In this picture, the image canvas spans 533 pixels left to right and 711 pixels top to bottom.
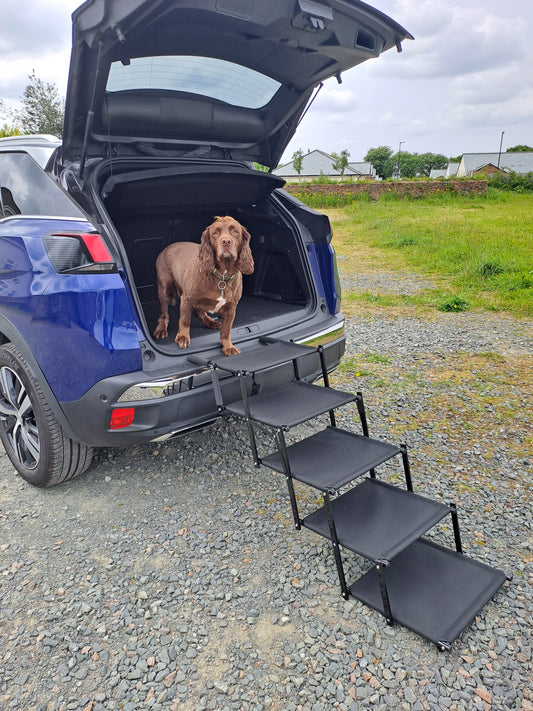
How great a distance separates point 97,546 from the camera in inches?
100

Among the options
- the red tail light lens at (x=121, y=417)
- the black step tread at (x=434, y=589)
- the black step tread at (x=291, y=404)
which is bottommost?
the black step tread at (x=434, y=589)

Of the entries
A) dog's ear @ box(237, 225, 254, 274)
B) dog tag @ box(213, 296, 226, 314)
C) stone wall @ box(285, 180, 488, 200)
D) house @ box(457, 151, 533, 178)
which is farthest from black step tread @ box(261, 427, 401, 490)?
house @ box(457, 151, 533, 178)

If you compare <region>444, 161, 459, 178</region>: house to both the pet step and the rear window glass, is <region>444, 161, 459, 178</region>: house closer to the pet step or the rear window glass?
the rear window glass

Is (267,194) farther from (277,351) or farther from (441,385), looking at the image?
(441,385)

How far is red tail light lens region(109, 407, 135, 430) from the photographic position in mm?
2420

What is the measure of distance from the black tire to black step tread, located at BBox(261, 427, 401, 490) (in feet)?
3.67

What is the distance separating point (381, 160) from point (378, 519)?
89.6m

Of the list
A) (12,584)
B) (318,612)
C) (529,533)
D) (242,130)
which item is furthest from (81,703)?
(242,130)

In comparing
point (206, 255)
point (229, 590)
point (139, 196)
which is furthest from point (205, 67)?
point (229, 590)

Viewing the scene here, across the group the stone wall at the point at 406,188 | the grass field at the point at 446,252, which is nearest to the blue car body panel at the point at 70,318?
the grass field at the point at 446,252

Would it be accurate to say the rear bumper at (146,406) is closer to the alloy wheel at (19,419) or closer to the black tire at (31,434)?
the black tire at (31,434)

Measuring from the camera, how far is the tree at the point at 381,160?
79438 millimetres

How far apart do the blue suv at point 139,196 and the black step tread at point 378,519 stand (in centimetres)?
80

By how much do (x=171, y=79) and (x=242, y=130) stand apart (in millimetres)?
731
